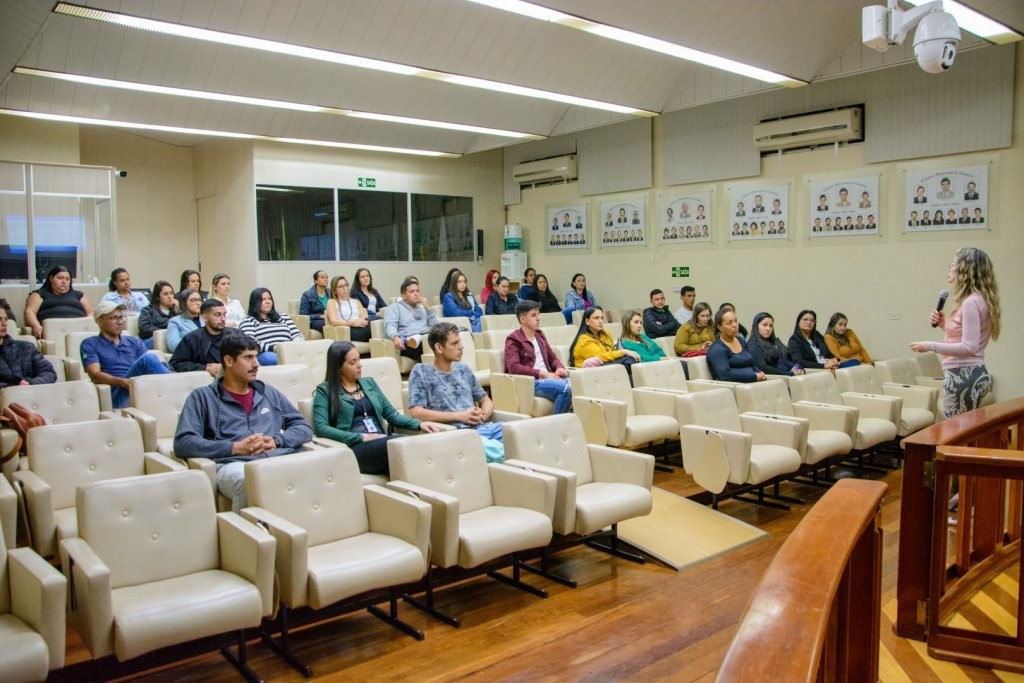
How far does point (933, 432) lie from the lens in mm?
3256

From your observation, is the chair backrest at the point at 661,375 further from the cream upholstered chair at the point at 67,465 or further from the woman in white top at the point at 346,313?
the cream upholstered chair at the point at 67,465

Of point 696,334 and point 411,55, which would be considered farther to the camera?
point 696,334

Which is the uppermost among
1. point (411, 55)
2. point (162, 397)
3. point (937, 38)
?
point (411, 55)

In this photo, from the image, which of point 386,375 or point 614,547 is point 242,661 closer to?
point 614,547

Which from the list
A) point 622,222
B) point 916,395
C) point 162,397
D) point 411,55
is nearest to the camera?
point 162,397

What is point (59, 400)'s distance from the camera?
486 centimetres

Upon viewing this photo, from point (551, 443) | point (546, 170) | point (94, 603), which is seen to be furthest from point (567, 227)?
point (94, 603)

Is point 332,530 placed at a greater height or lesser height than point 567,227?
lesser

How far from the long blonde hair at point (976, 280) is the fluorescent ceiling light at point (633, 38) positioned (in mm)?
3291

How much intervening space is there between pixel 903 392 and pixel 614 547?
394cm

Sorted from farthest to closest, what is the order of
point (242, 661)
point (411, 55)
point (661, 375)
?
point (411, 55) < point (661, 375) < point (242, 661)

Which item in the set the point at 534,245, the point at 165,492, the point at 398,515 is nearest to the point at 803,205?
the point at 534,245

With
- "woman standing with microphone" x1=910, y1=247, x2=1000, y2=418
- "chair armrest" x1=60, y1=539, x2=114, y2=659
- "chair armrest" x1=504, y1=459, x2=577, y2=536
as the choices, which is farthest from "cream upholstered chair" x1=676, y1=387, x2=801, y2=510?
"chair armrest" x1=60, y1=539, x2=114, y2=659

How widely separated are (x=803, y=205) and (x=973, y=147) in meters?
1.89
